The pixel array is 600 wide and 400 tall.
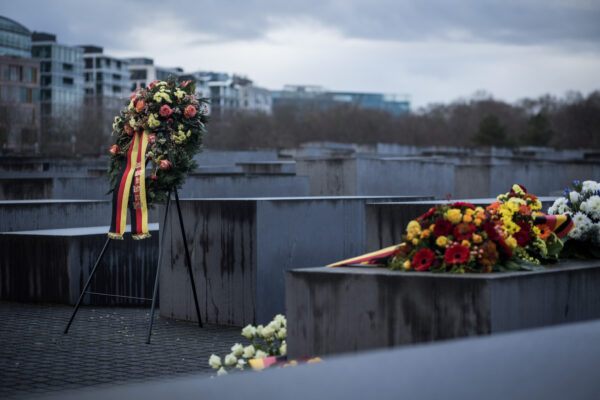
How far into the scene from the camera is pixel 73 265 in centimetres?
1079

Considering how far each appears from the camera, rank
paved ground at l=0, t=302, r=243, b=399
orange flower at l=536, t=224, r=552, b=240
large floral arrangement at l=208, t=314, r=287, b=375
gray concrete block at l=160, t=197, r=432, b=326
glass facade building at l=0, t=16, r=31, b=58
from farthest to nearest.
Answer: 1. glass facade building at l=0, t=16, r=31, b=58
2. gray concrete block at l=160, t=197, r=432, b=326
3. paved ground at l=0, t=302, r=243, b=399
4. orange flower at l=536, t=224, r=552, b=240
5. large floral arrangement at l=208, t=314, r=287, b=375

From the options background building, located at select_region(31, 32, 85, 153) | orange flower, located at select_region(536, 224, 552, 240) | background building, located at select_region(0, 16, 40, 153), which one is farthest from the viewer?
background building, located at select_region(31, 32, 85, 153)

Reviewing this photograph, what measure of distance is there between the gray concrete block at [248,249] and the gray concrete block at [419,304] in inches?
121

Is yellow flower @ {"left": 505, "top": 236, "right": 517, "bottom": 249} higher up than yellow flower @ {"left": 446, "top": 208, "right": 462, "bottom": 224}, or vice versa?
yellow flower @ {"left": 446, "top": 208, "right": 462, "bottom": 224}

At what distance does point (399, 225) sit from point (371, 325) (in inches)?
129

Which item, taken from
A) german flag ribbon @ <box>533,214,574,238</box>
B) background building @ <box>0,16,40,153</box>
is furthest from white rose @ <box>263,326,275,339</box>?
background building @ <box>0,16,40,153</box>

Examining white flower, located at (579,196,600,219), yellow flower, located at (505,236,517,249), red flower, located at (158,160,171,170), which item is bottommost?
yellow flower, located at (505,236,517,249)

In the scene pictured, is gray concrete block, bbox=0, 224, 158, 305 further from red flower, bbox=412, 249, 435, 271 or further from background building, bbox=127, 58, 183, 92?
background building, bbox=127, 58, 183, 92

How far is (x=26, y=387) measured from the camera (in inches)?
254

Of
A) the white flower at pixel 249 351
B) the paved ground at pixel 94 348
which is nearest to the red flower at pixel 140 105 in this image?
the paved ground at pixel 94 348

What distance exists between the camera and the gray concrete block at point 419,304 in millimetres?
5355

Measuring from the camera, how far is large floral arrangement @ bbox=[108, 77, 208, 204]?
8.91 metres

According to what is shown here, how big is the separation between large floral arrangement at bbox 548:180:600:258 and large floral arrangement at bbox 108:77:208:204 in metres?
3.83

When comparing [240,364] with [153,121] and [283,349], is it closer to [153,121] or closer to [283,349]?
[283,349]
